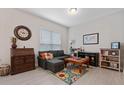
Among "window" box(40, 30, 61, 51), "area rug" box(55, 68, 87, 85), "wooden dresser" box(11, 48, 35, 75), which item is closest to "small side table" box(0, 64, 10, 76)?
"wooden dresser" box(11, 48, 35, 75)

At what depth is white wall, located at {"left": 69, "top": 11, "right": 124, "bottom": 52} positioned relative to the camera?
13.6 ft

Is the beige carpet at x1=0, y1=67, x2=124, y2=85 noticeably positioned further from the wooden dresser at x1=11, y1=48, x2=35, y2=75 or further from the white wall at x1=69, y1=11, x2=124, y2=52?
the white wall at x1=69, y1=11, x2=124, y2=52

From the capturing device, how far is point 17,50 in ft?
11.6

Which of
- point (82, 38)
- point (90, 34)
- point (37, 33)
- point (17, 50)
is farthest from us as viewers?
point (82, 38)

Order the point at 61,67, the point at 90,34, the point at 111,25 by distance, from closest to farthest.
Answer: the point at 61,67 → the point at 111,25 → the point at 90,34

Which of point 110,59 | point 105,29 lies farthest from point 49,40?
point 110,59

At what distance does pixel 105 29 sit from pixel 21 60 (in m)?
4.51

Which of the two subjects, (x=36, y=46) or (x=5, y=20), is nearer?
(x=5, y=20)

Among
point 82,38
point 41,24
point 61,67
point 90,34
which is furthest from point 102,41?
point 41,24

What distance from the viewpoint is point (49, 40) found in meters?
5.48

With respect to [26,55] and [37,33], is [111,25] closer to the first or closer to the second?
[37,33]

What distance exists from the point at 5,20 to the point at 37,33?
5.21ft

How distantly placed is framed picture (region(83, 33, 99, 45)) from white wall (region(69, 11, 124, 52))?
19 centimetres

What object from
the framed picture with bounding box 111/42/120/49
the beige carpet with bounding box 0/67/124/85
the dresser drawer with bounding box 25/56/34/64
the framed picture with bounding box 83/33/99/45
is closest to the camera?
the beige carpet with bounding box 0/67/124/85
